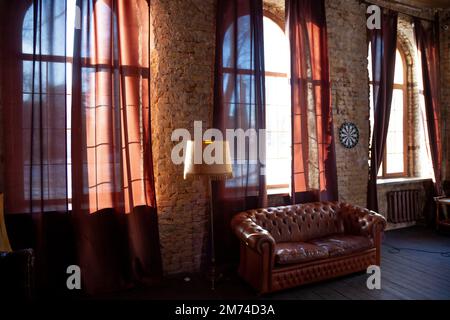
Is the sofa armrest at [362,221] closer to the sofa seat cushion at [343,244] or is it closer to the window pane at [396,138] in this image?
the sofa seat cushion at [343,244]

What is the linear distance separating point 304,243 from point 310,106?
2.12 meters

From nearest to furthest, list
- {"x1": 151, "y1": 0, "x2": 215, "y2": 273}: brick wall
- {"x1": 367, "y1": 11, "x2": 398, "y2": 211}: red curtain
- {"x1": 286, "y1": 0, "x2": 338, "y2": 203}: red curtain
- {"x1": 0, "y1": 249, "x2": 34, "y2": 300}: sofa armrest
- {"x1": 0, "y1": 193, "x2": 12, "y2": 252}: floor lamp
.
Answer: {"x1": 0, "y1": 249, "x2": 34, "y2": 300}: sofa armrest → {"x1": 0, "y1": 193, "x2": 12, "y2": 252}: floor lamp → {"x1": 151, "y1": 0, "x2": 215, "y2": 273}: brick wall → {"x1": 286, "y1": 0, "x2": 338, "y2": 203}: red curtain → {"x1": 367, "y1": 11, "x2": 398, "y2": 211}: red curtain

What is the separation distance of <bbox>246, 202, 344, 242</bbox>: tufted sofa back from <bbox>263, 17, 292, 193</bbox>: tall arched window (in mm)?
580

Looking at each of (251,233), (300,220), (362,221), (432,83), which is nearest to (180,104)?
(251,233)

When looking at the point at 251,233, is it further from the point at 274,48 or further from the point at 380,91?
the point at 380,91

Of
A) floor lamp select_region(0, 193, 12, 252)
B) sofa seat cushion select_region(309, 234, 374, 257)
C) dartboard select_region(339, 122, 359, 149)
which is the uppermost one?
dartboard select_region(339, 122, 359, 149)

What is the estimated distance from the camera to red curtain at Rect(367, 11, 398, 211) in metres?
4.95

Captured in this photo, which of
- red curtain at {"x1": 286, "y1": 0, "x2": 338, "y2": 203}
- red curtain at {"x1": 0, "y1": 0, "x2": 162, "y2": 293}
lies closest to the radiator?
red curtain at {"x1": 286, "y1": 0, "x2": 338, "y2": 203}

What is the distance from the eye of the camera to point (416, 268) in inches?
145

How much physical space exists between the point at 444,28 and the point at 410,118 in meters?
1.93

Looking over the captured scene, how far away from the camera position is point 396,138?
5.82 metres

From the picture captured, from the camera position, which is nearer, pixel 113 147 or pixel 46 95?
pixel 46 95

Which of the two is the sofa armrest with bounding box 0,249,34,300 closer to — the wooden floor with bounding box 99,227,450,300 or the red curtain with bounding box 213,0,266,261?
the wooden floor with bounding box 99,227,450,300

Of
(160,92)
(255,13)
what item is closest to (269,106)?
(255,13)
